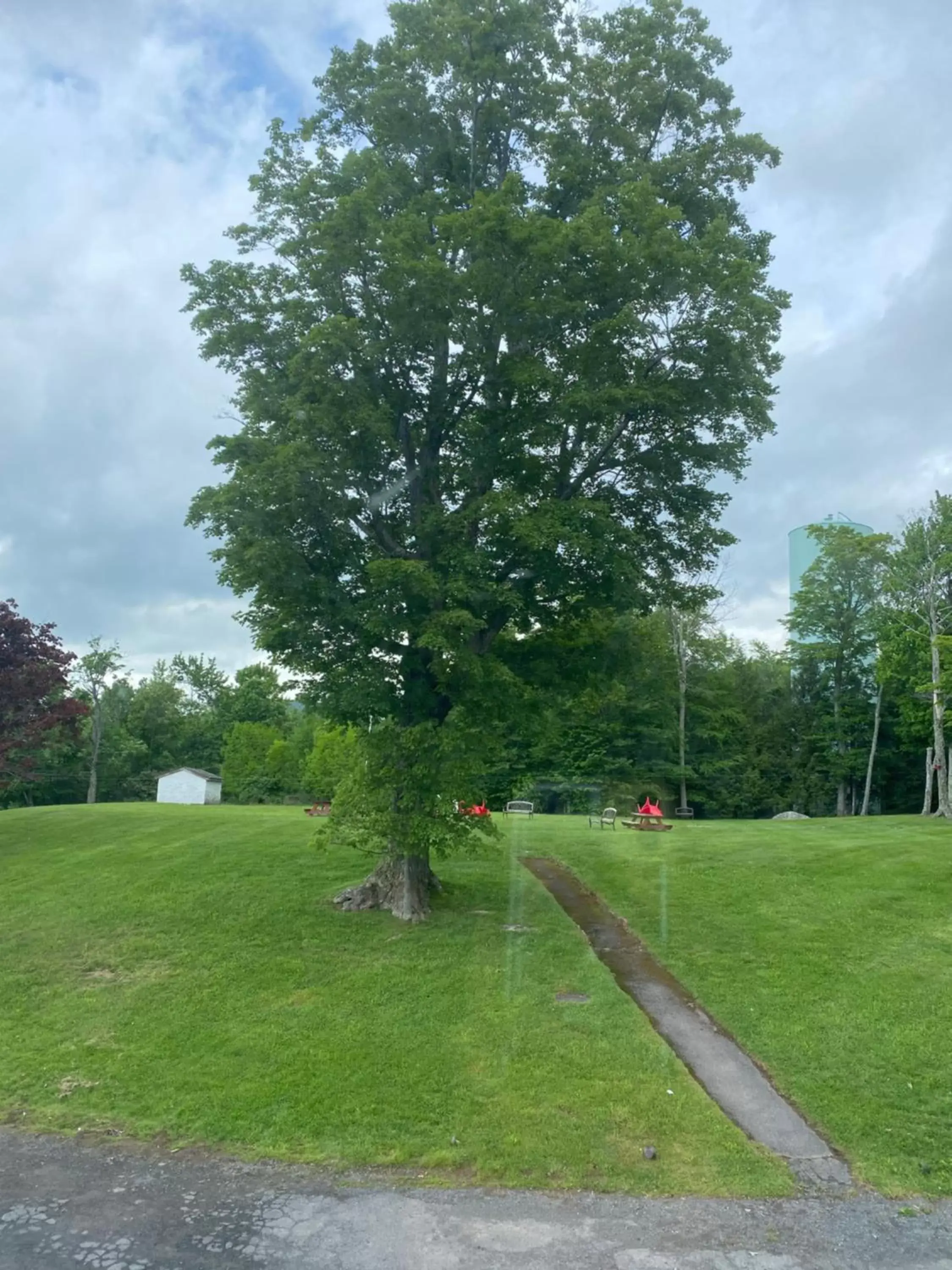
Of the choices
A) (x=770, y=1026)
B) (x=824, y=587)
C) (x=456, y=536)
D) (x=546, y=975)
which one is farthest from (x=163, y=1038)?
(x=824, y=587)

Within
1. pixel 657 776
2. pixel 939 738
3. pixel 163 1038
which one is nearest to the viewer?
pixel 163 1038

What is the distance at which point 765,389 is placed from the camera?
43.0 ft

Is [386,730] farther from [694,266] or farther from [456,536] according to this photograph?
[694,266]

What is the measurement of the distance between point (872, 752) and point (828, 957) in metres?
33.1

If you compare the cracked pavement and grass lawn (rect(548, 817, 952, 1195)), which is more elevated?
grass lawn (rect(548, 817, 952, 1195))

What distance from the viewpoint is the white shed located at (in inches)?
1684

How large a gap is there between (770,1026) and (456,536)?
749 cm

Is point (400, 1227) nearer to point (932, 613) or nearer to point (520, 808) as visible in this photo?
point (520, 808)

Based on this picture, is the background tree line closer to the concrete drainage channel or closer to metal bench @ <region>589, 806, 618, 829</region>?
metal bench @ <region>589, 806, 618, 829</region>

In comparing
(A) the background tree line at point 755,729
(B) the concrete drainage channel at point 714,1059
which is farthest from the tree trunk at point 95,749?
(B) the concrete drainage channel at point 714,1059

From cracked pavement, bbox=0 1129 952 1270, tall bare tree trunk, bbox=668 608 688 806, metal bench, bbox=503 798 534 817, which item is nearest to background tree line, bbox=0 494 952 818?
tall bare tree trunk, bbox=668 608 688 806

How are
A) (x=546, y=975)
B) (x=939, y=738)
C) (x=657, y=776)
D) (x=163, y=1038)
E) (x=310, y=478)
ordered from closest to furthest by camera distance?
(x=163, y=1038), (x=546, y=975), (x=310, y=478), (x=939, y=738), (x=657, y=776)

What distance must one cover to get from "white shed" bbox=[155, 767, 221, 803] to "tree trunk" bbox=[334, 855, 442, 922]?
30.7m

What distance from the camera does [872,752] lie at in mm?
41594
